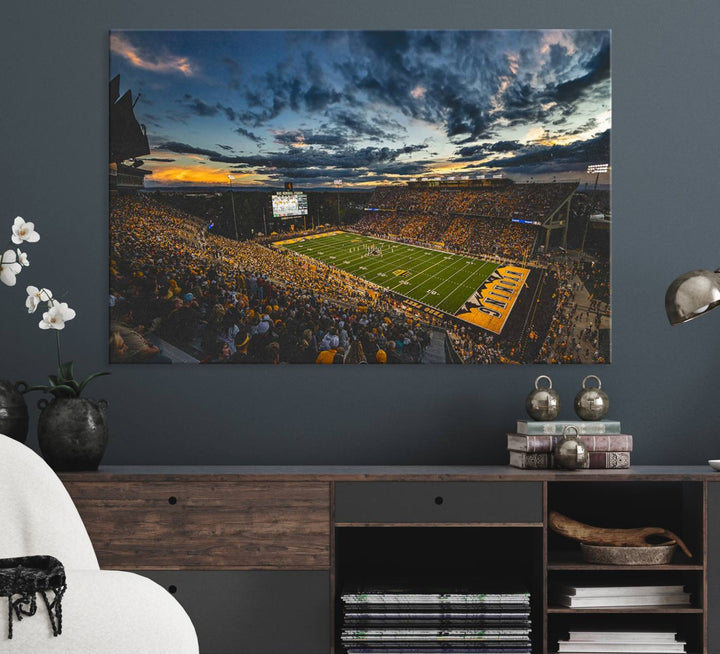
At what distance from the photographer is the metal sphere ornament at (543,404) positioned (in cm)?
259

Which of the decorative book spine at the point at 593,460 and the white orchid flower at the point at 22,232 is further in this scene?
the decorative book spine at the point at 593,460

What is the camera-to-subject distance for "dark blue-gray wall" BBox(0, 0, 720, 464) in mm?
2789

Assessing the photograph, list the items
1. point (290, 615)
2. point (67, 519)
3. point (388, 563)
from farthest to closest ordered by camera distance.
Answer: point (388, 563) < point (290, 615) < point (67, 519)

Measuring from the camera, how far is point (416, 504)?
2.34 m

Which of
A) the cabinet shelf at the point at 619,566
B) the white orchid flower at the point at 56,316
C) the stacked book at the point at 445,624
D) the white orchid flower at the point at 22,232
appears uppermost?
the white orchid flower at the point at 22,232

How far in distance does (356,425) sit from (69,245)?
118cm

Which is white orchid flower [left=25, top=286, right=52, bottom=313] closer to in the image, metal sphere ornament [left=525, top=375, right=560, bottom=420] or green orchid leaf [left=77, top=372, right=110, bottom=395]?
green orchid leaf [left=77, top=372, right=110, bottom=395]

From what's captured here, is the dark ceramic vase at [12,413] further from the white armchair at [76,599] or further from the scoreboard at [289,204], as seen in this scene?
the scoreboard at [289,204]

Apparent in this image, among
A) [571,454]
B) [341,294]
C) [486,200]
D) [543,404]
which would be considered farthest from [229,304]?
[571,454]

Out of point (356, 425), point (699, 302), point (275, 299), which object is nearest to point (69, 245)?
point (275, 299)

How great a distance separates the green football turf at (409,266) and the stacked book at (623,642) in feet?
3.65

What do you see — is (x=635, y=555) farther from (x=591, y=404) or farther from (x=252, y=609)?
(x=252, y=609)

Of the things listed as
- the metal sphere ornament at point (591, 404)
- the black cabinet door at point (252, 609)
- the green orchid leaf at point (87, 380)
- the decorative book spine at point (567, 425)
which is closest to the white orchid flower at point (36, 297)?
the green orchid leaf at point (87, 380)

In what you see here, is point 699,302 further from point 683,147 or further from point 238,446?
point 238,446
